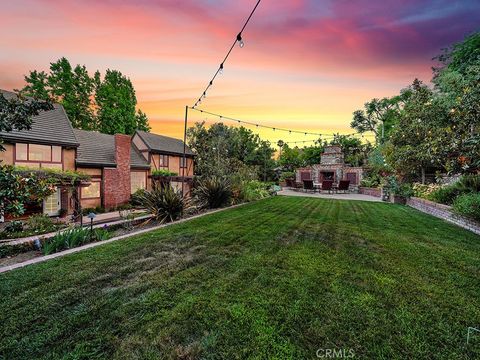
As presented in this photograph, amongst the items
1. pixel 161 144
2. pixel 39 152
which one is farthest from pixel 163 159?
pixel 39 152

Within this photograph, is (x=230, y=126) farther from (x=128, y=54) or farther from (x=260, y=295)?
(x=260, y=295)

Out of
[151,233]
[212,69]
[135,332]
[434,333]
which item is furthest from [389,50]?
[135,332]

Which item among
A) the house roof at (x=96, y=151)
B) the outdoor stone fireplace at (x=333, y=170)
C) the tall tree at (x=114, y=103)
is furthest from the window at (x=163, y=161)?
the outdoor stone fireplace at (x=333, y=170)

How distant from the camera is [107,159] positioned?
14086 mm

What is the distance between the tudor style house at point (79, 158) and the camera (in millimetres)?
10617

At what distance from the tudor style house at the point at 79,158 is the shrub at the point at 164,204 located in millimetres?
2083

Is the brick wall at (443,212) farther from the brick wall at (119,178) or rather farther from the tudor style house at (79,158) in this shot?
the brick wall at (119,178)

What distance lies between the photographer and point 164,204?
6.91 metres

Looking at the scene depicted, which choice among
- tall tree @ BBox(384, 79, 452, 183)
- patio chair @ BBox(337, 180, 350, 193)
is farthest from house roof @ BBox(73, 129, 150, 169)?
tall tree @ BBox(384, 79, 452, 183)

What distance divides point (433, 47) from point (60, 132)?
19090mm

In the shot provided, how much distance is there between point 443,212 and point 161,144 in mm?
20065

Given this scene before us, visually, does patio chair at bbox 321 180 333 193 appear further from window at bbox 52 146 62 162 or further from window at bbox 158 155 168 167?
window at bbox 52 146 62 162

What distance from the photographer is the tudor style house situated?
10.6 meters

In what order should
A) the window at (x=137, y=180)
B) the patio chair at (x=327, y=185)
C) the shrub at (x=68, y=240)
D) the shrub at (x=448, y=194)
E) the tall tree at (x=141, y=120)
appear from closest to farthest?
the shrub at (x=68, y=240) < the shrub at (x=448, y=194) < the window at (x=137, y=180) < the patio chair at (x=327, y=185) < the tall tree at (x=141, y=120)
